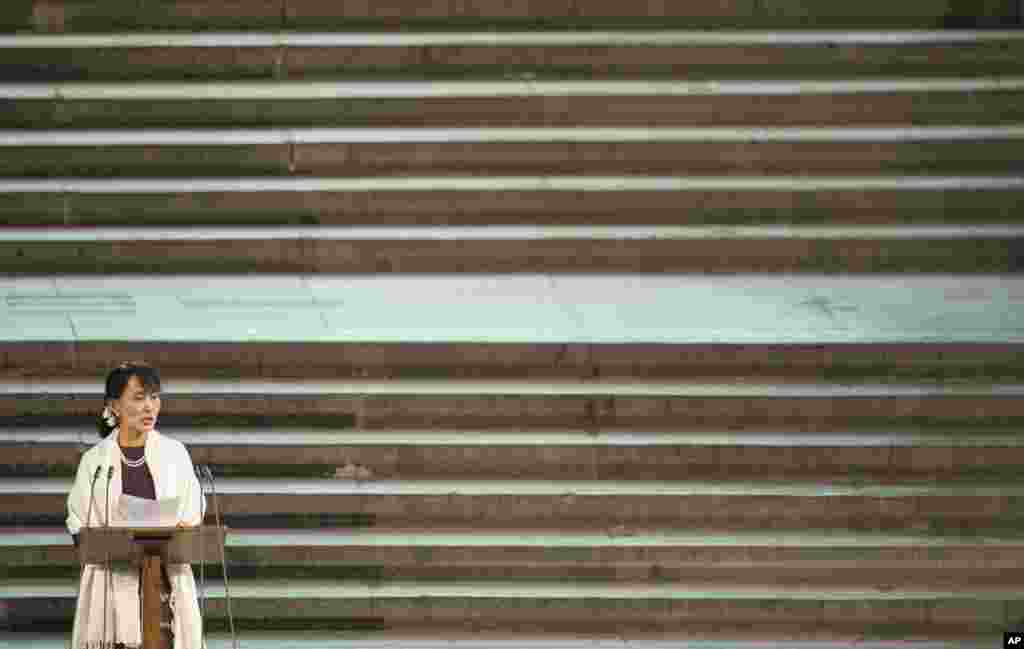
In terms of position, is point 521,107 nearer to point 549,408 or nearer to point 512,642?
point 549,408

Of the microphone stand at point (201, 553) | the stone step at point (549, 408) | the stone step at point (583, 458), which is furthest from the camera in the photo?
the stone step at point (549, 408)

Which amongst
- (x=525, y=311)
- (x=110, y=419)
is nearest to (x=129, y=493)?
(x=110, y=419)

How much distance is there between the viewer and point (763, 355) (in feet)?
36.1

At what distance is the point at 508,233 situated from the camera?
12.8 metres

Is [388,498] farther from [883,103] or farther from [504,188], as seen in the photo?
[883,103]

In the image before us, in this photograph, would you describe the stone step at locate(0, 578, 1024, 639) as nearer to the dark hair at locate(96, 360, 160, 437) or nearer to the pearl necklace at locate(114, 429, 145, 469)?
the pearl necklace at locate(114, 429, 145, 469)

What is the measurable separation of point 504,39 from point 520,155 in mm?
848

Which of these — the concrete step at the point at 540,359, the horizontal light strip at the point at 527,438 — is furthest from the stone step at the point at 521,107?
the horizontal light strip at the point at 527,438

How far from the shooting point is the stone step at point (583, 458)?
1059cm

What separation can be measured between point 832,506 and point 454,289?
8.75 feet

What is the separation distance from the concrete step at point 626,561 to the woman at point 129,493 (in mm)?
1778

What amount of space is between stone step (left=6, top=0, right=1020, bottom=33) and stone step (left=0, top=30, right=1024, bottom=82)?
209 millimetres

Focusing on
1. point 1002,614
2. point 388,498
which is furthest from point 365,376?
point 1002,614

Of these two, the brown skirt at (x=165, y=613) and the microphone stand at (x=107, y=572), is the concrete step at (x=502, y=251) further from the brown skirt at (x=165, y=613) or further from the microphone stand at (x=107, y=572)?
the brown skirt at (x=165, y=613)
